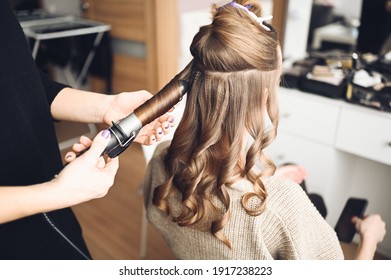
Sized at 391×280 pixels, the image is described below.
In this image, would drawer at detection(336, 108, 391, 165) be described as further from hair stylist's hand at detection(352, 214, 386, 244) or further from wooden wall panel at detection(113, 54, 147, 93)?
wooden wall panel at detection(113, 54, 147, 93)

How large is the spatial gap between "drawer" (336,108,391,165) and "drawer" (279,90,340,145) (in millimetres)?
38

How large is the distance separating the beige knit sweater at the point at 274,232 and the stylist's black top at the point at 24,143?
0.91 ft

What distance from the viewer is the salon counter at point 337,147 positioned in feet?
4.28

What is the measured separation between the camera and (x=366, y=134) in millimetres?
1312

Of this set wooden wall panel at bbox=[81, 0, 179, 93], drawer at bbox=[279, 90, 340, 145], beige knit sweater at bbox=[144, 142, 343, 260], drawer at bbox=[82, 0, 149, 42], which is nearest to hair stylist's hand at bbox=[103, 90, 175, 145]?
beige knit sweater at bbox=[144, 142, 343, 260]

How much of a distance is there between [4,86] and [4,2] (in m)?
0.14

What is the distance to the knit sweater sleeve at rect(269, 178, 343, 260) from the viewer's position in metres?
0.74

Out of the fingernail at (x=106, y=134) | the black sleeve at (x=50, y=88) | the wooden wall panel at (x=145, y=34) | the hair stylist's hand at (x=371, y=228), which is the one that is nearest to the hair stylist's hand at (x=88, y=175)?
the fingernail at (x=106, y=134)

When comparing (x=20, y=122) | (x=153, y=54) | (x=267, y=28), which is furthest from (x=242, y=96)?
(x=153, y=54)

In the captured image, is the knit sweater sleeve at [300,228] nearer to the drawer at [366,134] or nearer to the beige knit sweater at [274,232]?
the beige knit sweater at [274,232]

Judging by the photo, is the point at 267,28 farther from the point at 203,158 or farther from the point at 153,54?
the point at 153,54

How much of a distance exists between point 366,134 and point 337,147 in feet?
0.42

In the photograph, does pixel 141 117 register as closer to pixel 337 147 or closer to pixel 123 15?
pixel 337 147

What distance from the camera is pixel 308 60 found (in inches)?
63.2
